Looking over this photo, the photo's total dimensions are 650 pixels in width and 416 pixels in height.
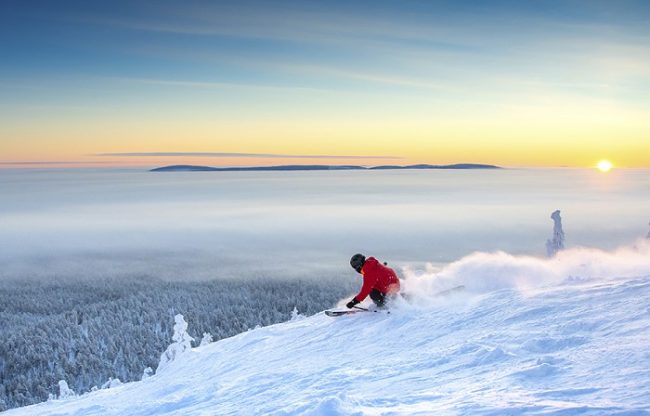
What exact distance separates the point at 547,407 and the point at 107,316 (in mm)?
155246

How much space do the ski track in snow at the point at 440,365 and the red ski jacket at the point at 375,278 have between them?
2.24 ft

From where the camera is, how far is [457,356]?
8.85 meters

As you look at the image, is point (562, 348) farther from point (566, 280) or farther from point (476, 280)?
point (476, 280)

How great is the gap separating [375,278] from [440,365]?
188 inches

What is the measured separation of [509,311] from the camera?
1067 centimetres

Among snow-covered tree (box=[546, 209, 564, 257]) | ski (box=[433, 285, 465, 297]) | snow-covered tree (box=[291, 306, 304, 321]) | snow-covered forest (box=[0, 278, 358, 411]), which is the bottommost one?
snow-covered forest (box=[0, 278, 358, 411])

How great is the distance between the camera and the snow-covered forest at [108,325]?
107000 mm

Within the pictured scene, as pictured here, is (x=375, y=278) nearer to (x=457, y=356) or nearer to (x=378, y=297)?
(x=378, y=297)

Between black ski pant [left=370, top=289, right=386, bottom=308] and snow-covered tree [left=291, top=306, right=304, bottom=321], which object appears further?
snow-covered tree [left=291, top=306, right=304, bottom=321]

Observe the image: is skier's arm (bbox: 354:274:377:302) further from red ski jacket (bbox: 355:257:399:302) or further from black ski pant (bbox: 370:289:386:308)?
black ski pant (bbox: 370:289:386:308)

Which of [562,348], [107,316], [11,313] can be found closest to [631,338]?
[562,348]

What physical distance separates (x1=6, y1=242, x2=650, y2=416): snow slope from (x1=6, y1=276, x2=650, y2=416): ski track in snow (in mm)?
29

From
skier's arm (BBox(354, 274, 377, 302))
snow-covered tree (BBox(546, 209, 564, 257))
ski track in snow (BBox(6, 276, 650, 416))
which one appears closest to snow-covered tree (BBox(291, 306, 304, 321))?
ski track in snow (BBox(6, 276, 650, 416))

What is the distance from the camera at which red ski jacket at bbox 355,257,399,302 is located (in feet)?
43.6
